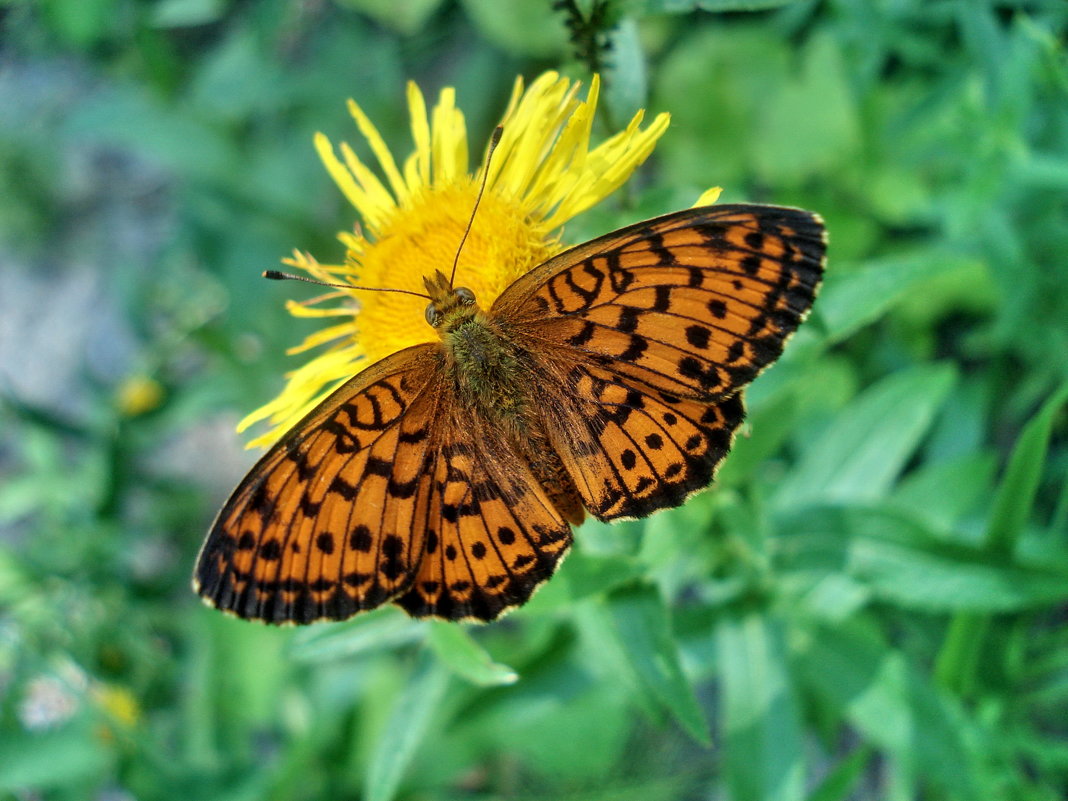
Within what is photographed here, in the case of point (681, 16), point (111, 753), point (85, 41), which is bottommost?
point (111, 753)

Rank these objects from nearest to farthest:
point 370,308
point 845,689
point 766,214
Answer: point 766,214, point 370,308, point 845,689

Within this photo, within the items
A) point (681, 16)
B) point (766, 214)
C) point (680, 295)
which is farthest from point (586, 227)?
point (681, 16)

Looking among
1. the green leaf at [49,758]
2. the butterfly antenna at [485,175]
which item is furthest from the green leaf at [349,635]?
the green leaf at [49,758]

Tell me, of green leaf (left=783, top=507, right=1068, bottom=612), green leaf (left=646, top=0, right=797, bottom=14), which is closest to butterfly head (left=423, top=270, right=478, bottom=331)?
green leaf (left=646, top=0, right=797, bottom=14)

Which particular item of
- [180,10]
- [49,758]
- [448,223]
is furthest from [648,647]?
[180,10]

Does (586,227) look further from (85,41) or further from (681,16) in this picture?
(85,41)

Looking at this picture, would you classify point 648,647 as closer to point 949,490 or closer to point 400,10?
point 949,490

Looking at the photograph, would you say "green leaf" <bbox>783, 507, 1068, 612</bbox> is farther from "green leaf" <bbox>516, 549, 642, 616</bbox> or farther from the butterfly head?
the butterfly head

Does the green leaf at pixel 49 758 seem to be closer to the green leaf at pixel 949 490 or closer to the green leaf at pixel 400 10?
the green leaf at pixel 949 490
